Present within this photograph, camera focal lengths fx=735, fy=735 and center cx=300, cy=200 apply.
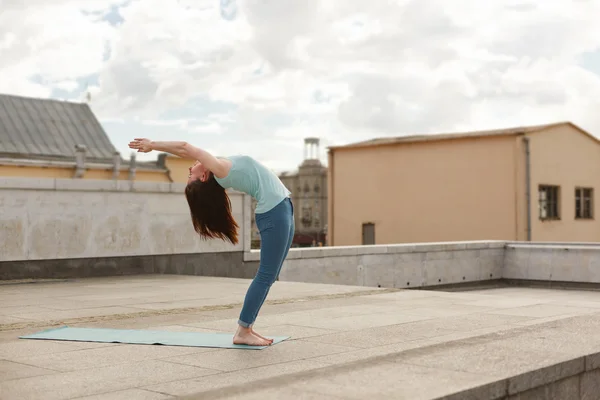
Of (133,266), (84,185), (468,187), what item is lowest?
(133,266)

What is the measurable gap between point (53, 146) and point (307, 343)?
41087mm

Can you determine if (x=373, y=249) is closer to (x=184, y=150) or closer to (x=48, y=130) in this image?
(x=184, y=150)

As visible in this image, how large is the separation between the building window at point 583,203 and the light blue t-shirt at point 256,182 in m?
29.3

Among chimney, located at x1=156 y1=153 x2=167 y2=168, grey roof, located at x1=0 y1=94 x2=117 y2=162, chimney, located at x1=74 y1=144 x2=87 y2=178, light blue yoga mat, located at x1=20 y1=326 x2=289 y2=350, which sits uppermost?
grey roof, located at x1=0 y1=94 x2=117 y2=162

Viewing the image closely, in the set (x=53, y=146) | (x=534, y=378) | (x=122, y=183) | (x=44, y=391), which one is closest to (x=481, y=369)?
(x=534, y=378)

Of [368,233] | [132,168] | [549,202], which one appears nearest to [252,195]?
[549,202]

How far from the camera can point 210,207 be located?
5.75 m

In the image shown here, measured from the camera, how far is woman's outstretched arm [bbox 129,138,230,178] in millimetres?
5352

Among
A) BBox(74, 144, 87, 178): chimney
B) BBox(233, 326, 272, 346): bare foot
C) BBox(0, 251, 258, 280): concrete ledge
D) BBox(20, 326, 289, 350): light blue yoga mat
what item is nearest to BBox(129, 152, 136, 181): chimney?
BBox(74, 144, 87, 178): chimney

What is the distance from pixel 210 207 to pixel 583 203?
3048cm

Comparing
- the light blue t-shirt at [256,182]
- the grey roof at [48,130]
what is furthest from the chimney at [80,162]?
the light blue t-shirt at [256,182]

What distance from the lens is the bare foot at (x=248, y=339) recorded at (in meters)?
5.76

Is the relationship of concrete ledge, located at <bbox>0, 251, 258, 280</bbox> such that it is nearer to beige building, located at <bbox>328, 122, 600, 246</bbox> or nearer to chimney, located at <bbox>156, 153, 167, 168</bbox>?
beige building, located at <bbox>328, 122, 600, 246</bbox>

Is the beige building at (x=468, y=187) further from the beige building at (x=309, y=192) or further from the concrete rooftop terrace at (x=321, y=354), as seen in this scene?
the beige building at (x=309, y=192)
